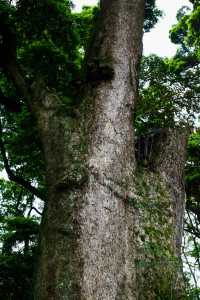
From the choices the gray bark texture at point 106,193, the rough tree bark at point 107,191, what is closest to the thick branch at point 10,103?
the rough tree bark at point 107,191

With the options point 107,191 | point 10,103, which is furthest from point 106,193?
point 10,103

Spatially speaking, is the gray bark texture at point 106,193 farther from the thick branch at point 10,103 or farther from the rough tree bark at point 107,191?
the thick branch at point 10,103

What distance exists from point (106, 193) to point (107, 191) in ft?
0.08

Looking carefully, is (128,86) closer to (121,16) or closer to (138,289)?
(121,16)

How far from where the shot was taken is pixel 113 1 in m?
5.00

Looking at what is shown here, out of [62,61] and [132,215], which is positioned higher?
[62,61]

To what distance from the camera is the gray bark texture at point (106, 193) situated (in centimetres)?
293

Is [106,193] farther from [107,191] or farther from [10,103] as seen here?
[10,103]

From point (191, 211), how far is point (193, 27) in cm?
540

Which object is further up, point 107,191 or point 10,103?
point 10,103

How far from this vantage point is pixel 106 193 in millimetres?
3357

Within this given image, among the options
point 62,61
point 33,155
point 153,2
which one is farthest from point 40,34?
point 153,2

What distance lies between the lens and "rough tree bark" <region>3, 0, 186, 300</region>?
2943 millimetres

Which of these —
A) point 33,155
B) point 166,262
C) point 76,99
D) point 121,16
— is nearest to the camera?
point 166,262
